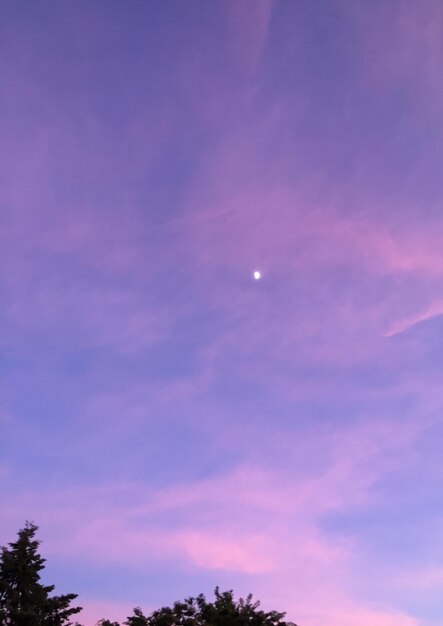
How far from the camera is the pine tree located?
1592 inches

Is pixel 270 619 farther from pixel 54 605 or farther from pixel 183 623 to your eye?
pixel 54 605

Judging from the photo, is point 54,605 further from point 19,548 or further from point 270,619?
point 270,619

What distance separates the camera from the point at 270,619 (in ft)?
127

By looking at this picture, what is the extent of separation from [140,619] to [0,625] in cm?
909

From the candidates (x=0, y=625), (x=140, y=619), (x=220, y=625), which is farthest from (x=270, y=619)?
(x=0, y=625)

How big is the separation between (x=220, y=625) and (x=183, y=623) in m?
2.79

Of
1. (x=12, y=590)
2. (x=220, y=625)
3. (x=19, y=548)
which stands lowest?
(x=220, y=625)

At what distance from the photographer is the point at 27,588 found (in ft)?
135

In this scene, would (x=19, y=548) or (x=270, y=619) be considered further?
(x=19, y=548)

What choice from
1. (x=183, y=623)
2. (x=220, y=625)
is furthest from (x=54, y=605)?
(x=220, y=625)

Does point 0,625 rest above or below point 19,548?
below

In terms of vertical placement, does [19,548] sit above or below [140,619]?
above

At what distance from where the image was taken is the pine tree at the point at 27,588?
1592 inches

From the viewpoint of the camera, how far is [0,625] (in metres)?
38.3
